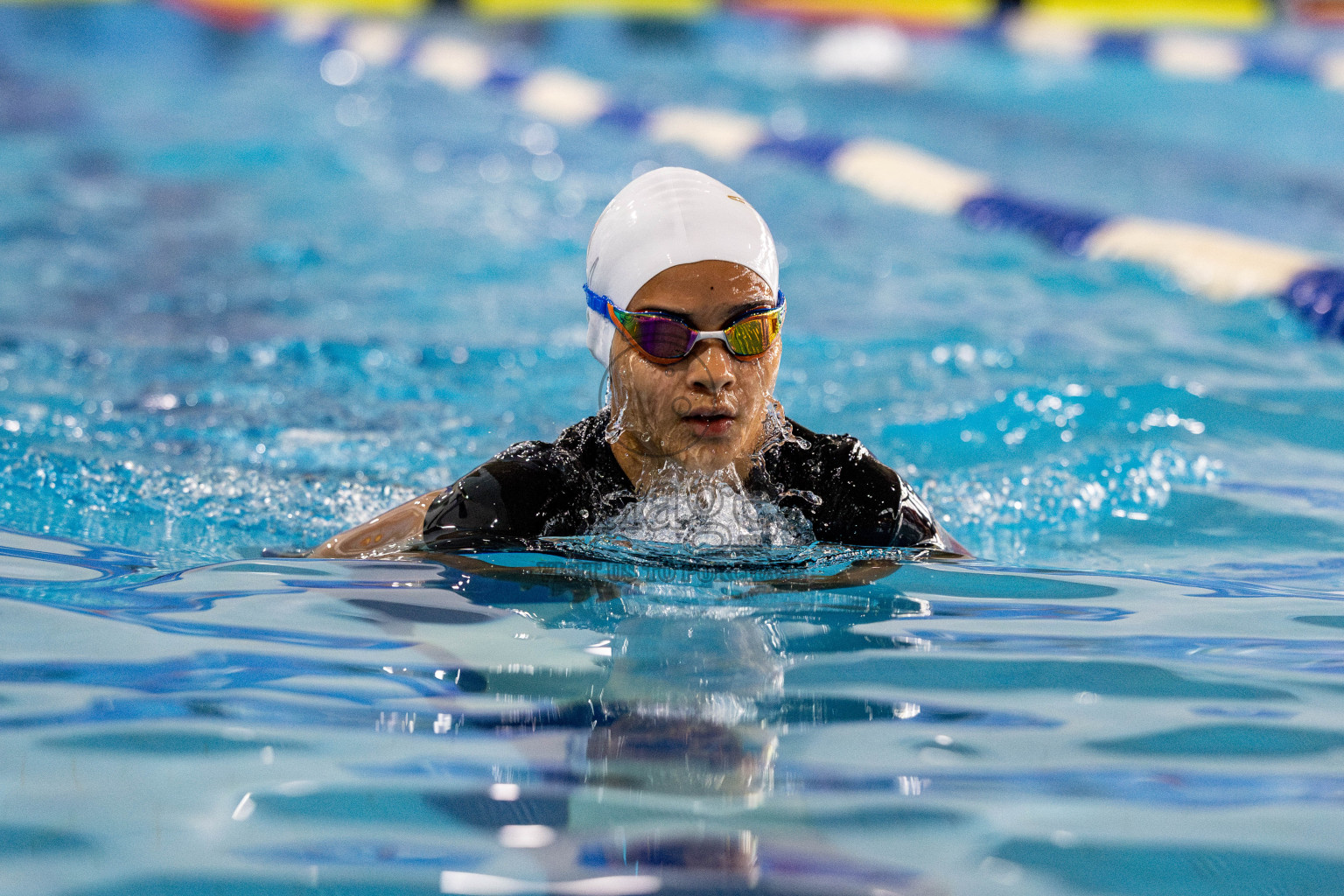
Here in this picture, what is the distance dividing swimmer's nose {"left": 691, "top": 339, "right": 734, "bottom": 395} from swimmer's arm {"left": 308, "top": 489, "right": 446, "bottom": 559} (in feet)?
1.74

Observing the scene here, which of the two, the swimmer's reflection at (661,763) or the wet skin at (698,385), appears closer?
the swimmer's reflection at (661,763)

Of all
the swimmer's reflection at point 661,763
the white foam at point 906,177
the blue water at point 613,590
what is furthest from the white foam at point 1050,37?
the swimmer's reflection at point 661,763

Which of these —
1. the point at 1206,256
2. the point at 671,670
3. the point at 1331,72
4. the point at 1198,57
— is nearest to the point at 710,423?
the point at 671,670

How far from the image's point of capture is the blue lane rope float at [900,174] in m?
5.35

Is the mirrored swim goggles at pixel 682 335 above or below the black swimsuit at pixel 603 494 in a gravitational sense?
above

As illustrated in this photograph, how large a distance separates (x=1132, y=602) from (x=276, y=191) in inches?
232

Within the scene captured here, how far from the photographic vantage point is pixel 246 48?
40.8ft

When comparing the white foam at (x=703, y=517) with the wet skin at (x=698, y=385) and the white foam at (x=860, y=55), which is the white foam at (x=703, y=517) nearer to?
the wet skin at (x=698, y=385)

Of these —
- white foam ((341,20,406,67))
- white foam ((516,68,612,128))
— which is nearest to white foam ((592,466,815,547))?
white foam ((516,68,612,128))

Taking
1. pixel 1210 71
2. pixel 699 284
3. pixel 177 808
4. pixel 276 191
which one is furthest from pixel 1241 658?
pixel 1210 71

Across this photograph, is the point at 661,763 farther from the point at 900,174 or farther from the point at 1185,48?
the point at 1185,48

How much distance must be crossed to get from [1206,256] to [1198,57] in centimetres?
665

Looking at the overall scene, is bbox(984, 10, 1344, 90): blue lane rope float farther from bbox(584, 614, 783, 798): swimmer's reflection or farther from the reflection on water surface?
bbox(584, 614, 783, 798): swimmer's reflection

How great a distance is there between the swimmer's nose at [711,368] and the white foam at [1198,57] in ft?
32.7
